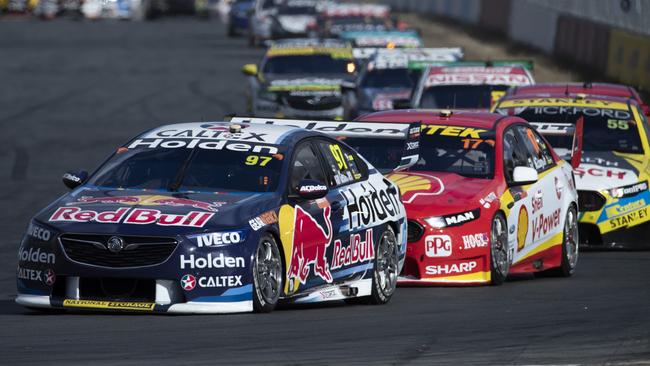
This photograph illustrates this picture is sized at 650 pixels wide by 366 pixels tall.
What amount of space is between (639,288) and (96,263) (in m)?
4.75

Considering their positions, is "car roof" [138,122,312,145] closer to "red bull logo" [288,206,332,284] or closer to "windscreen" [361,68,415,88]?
"red bull logo" [288,206,332,284]

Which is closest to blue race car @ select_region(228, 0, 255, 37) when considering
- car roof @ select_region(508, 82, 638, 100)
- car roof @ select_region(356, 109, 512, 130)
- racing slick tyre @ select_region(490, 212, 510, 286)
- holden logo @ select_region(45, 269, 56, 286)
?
car roof @ select_region(508, 82, 638, 100)

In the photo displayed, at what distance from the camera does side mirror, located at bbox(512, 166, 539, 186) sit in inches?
518

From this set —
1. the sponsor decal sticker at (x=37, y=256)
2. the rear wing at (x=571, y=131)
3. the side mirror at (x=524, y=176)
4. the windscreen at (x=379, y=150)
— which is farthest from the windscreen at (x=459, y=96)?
the sponsor decal sticker at (x=37, y=256)

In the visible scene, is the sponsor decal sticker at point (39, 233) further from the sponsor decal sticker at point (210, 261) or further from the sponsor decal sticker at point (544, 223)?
the sponsor decal sticker at point (544, 223)

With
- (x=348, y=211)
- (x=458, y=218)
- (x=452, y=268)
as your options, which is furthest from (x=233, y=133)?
(x=452, y=268)

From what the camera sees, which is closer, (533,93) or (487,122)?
(487,122)

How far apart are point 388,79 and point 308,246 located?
15.7 m

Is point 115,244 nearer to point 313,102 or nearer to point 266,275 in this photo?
point 266,275

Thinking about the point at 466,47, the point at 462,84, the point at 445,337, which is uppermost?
the point at 445,337

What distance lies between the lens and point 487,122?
45.8 feet

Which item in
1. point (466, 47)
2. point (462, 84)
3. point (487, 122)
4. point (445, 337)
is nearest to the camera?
point (445, 337)

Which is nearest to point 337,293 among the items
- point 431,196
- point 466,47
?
point 431,196

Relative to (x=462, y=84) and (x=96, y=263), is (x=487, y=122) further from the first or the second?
(x=462, y=84)
